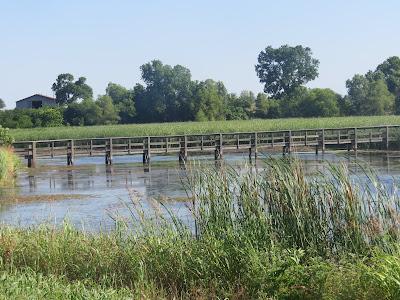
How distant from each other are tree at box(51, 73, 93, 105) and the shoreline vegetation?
10932 cm

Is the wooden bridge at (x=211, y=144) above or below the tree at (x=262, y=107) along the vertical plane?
below

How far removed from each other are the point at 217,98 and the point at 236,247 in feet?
255

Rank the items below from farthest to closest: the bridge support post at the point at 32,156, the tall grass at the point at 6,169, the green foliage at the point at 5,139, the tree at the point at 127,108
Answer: the tree at the point at 127,108, the bridge support post at the point at 32,156, the green foliage at the point at 5,139, the tall grass at the point at 6,169

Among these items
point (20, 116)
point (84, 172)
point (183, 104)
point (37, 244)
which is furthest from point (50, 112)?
point (37, 244)

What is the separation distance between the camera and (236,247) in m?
9.79

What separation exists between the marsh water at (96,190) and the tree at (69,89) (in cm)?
7863

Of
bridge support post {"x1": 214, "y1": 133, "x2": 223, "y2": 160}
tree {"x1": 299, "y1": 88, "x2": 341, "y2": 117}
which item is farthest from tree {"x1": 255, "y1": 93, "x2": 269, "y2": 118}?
bridge support post {"x1": 214, "y1": 133, "x2": 223, "y2": 160}

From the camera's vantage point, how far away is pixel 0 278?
29.4 feet

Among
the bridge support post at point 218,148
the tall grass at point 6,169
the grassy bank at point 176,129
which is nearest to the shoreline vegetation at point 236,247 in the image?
the tall grass at point 6,169

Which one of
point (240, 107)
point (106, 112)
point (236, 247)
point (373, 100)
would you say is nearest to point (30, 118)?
point (106, 112)

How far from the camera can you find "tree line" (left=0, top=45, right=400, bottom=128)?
83875 mm

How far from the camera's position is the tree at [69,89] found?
392 feet

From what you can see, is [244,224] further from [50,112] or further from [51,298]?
[50,112]

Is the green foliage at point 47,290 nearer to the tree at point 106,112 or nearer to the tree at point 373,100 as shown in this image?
the tree at point 373,100
